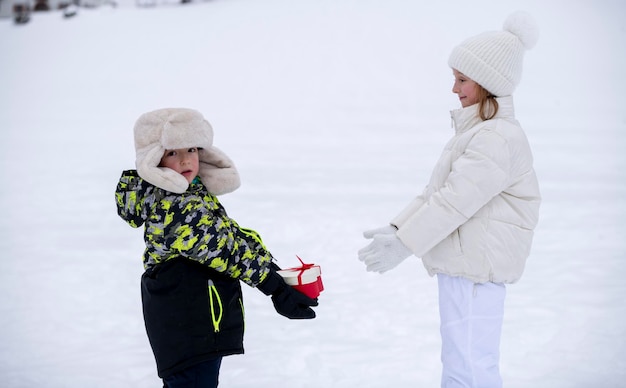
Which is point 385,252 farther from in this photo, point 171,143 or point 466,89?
point 171,143

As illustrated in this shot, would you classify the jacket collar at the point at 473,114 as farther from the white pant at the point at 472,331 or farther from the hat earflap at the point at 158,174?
the hat earflap at the point at 158,174

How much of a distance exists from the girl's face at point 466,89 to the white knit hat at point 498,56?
0.04 m

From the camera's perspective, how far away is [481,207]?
240cm

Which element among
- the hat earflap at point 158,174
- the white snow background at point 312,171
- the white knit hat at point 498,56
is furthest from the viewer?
the white snow background at point 312,171

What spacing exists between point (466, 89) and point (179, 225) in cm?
113

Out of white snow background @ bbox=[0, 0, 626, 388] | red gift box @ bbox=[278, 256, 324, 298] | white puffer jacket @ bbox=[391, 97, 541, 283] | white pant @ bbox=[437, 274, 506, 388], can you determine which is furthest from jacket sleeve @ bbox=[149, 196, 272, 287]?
white snow background @ bbox=[0, 0, 626, 388]

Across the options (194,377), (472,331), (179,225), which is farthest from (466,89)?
(194,377)

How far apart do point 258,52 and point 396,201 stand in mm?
9750

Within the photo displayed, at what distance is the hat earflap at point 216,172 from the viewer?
2455 mm

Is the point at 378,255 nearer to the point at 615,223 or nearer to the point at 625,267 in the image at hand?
the point at 625,267

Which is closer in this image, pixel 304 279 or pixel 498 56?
pixel 498 56

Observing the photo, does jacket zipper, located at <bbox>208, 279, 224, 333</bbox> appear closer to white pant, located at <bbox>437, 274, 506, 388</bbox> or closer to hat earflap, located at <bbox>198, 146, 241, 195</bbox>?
hat earflap, located at <bbox>198, 146, 241, 195</bbox>

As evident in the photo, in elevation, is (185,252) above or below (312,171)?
above

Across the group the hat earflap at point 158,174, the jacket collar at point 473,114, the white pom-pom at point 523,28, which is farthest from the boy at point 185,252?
the white pom-pom at point 523,28
